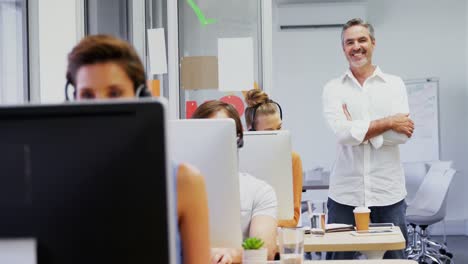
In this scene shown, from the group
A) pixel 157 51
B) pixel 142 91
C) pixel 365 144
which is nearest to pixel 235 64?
pixel 157 51

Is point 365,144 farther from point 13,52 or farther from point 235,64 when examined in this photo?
point 13,52

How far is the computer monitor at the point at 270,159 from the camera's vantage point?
107 inches

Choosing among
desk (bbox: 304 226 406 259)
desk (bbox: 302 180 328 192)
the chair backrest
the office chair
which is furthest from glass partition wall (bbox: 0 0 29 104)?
the chair backrest

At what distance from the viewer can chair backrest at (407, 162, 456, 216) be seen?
6508 millimetres

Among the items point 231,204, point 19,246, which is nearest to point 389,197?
point 231,204

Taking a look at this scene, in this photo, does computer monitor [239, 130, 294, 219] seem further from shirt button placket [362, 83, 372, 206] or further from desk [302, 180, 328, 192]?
desk [302, 180, 328, 192]

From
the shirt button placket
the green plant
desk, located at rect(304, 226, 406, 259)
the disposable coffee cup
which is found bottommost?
desk, located at rect(304, 226, 406, 259)

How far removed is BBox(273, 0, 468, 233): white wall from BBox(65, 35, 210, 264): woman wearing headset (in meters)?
7.03

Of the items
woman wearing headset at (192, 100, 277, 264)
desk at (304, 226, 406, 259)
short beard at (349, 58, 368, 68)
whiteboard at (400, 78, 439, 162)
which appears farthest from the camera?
whiteboard at (400, 78, 439, 162)

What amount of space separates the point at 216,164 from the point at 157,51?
2638mm

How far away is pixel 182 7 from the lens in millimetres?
5051

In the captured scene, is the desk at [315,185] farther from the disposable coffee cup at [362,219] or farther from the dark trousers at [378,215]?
the disposable coffee cup at [362,219]

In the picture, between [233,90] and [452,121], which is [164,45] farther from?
[452,121]

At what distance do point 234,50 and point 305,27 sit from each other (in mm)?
3989
